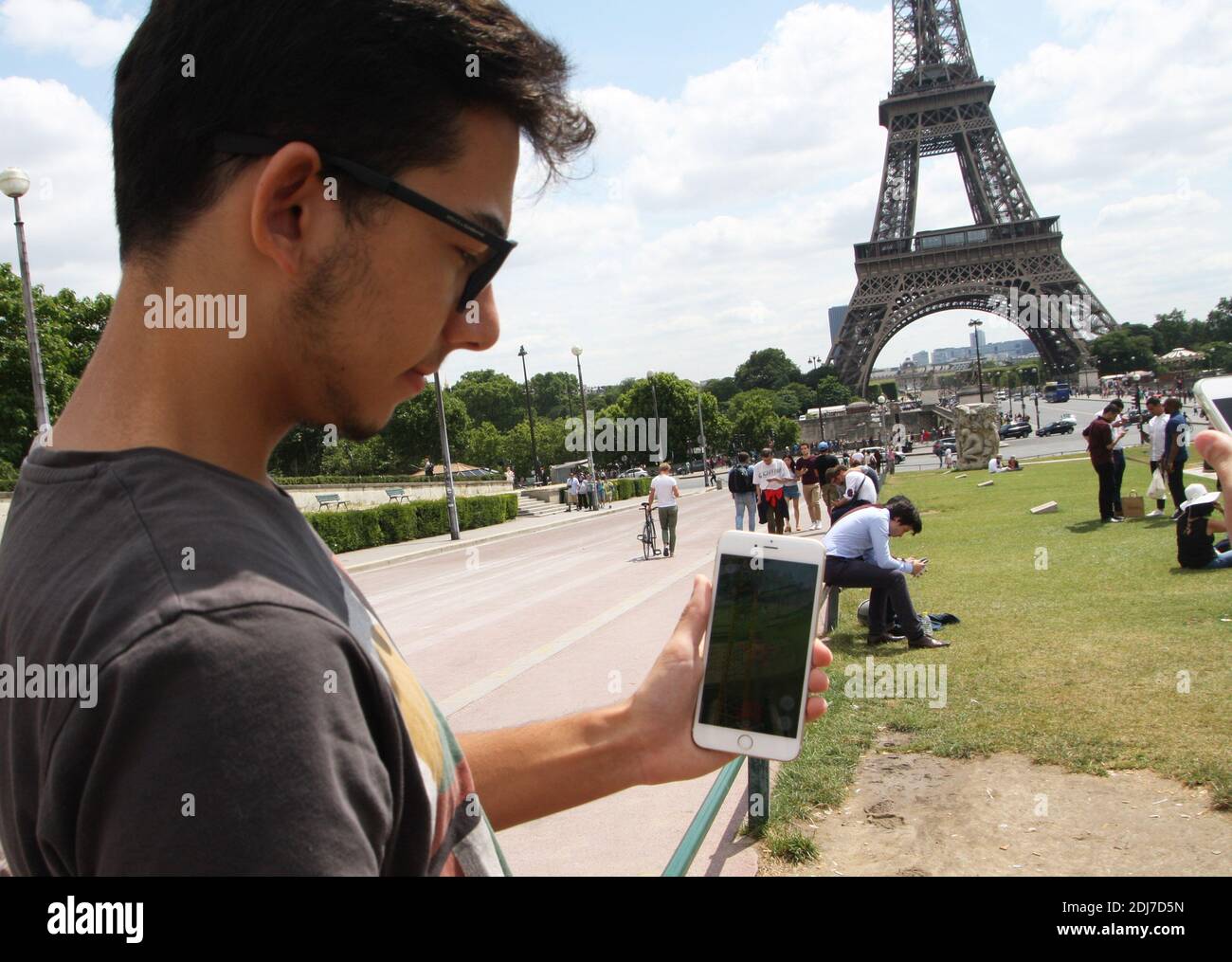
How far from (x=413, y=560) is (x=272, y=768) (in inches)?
942

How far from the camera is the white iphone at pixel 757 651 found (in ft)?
5.37

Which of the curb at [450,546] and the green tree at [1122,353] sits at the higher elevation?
the green tree at [1122,353]

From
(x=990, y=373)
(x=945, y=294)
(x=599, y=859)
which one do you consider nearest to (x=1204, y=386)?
(x=599, y=859)

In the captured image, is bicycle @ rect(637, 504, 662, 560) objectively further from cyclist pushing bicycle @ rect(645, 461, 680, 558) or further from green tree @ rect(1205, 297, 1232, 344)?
green tree @ rect(1205, 297, 1232, 344)

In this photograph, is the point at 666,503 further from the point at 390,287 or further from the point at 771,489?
the point at 390,287

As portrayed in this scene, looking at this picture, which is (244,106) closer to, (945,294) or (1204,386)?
(1204,386)

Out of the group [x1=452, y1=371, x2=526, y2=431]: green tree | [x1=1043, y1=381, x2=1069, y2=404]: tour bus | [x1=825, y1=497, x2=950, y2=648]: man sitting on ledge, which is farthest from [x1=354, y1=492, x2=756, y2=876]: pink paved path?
[x1=452, y1=371, x2=526, y2=431]: green tree

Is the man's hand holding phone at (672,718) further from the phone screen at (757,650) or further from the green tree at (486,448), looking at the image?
the green tree at (486,448)

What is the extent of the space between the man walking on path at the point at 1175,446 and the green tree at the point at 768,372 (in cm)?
12200

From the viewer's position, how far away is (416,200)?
1117 mm

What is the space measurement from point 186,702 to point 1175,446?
16.0m

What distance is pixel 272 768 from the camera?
75 cm

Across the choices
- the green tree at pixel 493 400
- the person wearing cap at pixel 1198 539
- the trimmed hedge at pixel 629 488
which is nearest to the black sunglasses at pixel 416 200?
the person wearing cap at pixel 1198 539

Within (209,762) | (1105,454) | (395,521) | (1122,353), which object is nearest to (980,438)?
(395,521)
